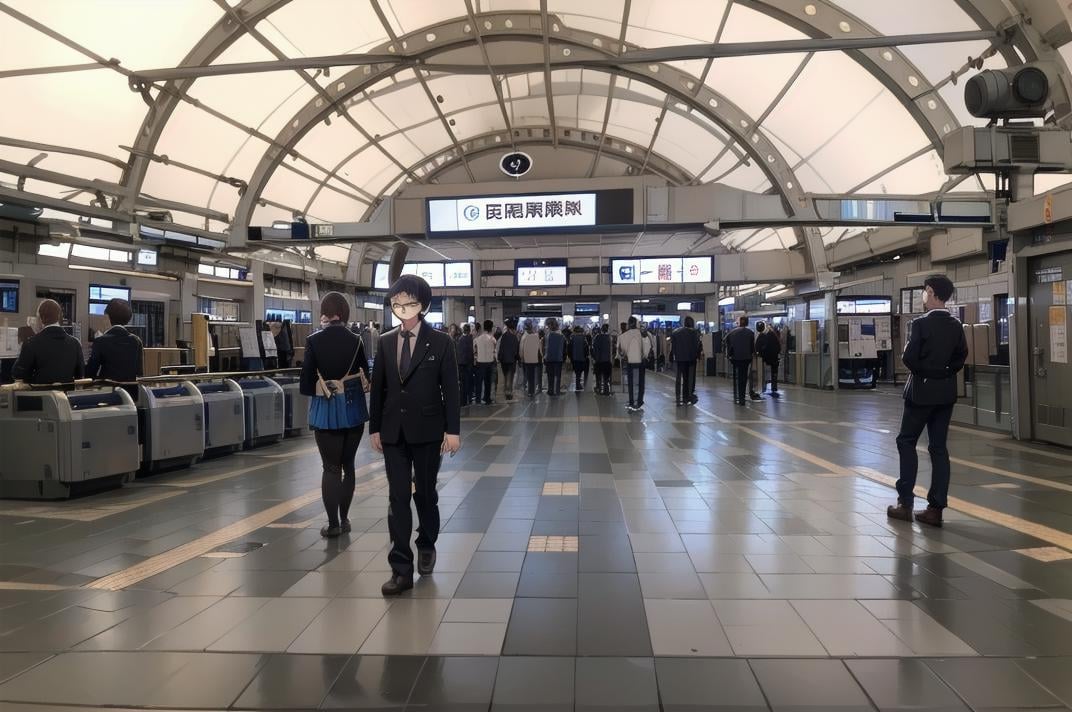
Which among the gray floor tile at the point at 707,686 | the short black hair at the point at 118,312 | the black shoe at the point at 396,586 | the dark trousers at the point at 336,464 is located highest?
the short black hair at the point at 118,312

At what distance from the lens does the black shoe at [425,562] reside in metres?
4.08

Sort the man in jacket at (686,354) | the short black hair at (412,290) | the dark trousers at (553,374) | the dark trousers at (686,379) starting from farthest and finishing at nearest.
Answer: the dark trousers at (553,374), the dark trousers at (686,379), the man in jacket at (686,354), the short black hair at (412,290)

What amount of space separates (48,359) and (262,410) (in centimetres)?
307

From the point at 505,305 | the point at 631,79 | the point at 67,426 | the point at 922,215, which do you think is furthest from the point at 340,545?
the point at 505,305

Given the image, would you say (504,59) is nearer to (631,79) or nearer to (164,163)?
(631,79)

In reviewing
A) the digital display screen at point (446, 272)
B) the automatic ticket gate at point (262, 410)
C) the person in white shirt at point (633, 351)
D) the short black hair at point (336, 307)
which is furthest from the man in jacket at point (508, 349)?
the short black hair at point (336, 307)

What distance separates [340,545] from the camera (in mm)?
4750

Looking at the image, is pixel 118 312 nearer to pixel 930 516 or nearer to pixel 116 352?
pixel 116 352

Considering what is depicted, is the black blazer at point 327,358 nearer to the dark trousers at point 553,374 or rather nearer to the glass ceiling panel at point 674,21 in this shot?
the dark trousers at point 553,374

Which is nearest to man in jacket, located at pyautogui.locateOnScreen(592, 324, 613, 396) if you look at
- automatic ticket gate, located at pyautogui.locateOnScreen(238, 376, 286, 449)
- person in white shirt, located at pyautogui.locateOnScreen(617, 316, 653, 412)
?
person in white shirt, located at pyautogui.locateOnScreen(617, 316, 653, 412)

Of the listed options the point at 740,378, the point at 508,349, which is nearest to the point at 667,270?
the point at 740,378

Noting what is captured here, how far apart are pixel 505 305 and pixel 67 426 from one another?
90.5 ft

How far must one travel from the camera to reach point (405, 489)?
3934mm

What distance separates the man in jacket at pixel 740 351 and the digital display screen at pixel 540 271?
7.85 metres
